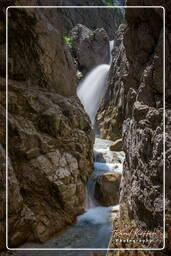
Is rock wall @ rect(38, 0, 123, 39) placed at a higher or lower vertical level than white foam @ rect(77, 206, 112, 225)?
higher

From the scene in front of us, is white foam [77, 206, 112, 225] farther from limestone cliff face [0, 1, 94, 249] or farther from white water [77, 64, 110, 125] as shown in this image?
white water [77, 64, 110, 125]

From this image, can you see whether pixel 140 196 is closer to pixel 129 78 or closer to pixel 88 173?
pixel 129 78

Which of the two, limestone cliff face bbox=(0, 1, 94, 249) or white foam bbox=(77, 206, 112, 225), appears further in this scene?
white foam bbox=(77, 206, 112, 225)

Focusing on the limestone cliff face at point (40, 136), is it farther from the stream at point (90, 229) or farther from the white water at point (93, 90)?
the white water at point (93, 90)

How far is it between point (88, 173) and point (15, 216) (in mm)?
4041

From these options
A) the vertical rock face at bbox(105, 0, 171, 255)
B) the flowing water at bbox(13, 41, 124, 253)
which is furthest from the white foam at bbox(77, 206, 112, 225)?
the vertical rock face at bbox(105, 0, 171, 255)

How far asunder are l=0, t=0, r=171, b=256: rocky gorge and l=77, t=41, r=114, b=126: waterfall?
357 inches

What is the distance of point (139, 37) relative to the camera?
319 centimetres

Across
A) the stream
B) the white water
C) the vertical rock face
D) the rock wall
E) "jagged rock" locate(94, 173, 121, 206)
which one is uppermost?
the rock wall

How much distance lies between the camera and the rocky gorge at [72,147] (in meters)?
2.72

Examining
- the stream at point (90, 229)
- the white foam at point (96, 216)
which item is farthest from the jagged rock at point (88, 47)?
the white foam at point (96, 216)

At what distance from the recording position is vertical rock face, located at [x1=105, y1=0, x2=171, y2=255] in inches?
97.3

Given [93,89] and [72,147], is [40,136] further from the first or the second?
[93,89]

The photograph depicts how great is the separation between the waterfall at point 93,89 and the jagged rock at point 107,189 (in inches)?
480
